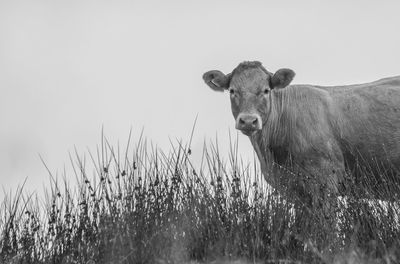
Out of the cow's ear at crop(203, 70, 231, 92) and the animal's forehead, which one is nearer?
the animal's forehead

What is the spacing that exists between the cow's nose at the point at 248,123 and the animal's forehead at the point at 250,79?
693mm

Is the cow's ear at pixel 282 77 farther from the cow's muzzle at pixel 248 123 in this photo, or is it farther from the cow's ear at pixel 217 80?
the cow's muzzle at pixel 248 123

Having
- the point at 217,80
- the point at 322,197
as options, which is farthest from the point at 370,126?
the point at 217,80

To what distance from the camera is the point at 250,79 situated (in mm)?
9711

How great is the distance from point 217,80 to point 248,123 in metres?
1.35

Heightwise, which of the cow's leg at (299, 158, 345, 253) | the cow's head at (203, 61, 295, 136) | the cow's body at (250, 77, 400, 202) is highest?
the cow's head at (203, 61, 295, 136)

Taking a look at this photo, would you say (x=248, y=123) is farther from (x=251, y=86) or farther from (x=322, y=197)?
(x=322, y=197)

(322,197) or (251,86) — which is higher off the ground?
(251,86)

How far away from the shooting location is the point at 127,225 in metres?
6.72

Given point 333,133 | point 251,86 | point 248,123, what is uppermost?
point 251,86

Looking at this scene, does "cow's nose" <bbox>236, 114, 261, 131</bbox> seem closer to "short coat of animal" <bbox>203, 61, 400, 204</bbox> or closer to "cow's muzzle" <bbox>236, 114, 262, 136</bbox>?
"cow's muzzle" <bbox>236, 114, 262, 136</bbox>

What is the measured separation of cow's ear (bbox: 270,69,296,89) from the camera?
32.3ft

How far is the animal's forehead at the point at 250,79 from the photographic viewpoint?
9629mm

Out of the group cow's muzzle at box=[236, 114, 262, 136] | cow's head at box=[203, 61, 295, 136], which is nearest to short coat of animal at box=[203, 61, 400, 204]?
cow's head at box=[203, 61, 295, 136]
